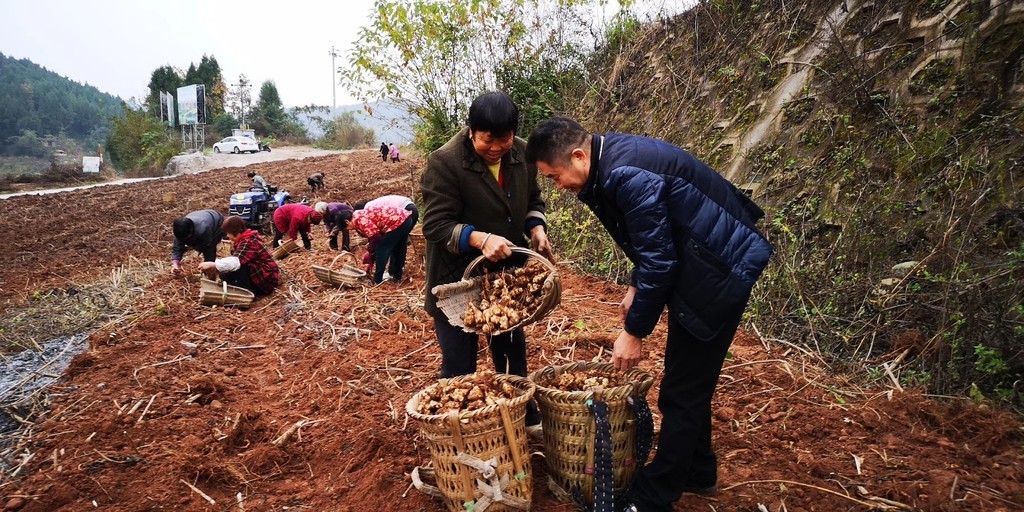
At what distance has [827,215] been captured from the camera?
4484 millimetres

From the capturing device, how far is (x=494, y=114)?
2.51 meters

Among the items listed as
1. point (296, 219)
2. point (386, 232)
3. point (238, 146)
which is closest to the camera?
point (386, 232)

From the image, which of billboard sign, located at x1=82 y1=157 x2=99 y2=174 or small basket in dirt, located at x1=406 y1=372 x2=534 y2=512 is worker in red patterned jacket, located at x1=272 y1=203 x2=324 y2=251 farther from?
billboard sign, located at x1=82 y1=157 x2=99 y2=174

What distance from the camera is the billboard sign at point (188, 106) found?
35.5 metres

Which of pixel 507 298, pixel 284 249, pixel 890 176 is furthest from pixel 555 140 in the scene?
pixel 284 249

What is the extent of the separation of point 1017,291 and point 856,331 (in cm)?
87

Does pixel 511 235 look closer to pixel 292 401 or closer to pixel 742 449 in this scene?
pixel 742 449

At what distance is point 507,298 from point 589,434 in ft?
2.37

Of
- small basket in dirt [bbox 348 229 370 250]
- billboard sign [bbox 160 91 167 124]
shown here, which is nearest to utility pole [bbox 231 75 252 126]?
billboard sign [bbox 160 91 167 124]

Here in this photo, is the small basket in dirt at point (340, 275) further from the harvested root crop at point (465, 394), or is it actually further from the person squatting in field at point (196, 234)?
the harvested root crop at point (465, 394)

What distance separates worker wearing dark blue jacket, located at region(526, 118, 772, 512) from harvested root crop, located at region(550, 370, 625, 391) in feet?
1.18

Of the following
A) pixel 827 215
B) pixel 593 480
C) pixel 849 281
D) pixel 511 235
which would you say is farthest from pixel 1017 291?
pixel 511 235

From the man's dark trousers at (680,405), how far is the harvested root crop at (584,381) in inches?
12.8

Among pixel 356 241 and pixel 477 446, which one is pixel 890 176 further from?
pixel 356 241
